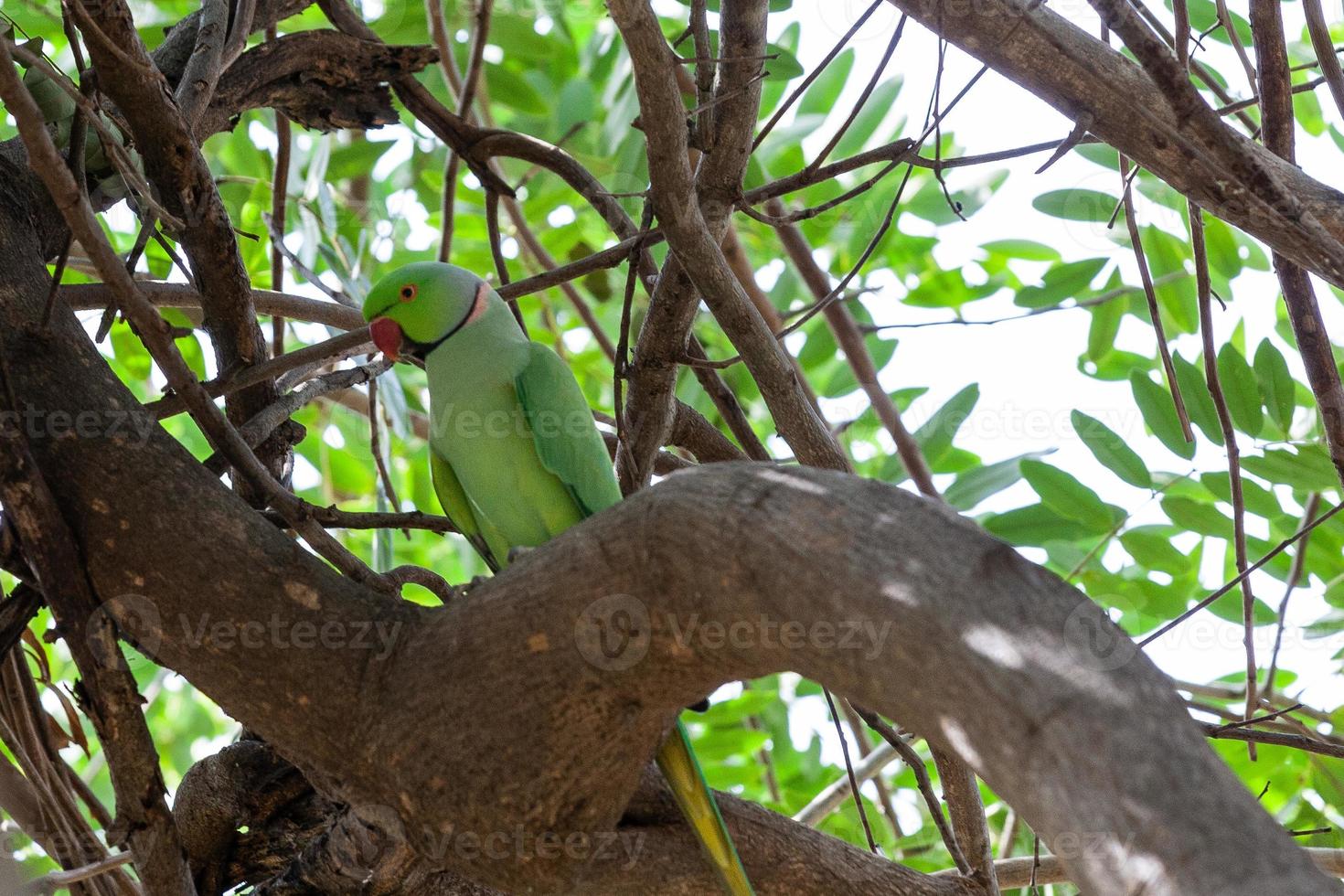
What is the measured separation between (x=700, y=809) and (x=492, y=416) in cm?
100

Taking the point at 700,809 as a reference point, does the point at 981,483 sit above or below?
above

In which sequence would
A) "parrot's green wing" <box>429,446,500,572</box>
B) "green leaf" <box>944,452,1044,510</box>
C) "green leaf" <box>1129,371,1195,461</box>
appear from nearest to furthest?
"parrot's green wing" <box>429,446,500,572</box>
"green leaf" <box>1129,371,1195,461</box>
"green leaf" <box>944,452,1044,510</box>

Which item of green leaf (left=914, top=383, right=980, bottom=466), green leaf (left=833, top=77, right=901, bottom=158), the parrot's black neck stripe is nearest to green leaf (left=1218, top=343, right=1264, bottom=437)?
green leaf (left=914, top=383, right=980, bottom=466)

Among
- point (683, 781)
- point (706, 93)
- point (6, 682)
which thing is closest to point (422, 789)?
point (683, 781)

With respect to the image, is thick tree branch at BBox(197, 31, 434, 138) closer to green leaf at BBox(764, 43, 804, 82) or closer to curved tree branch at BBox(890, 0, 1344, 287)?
green leaf at BBox(764, 43, 804, 82)

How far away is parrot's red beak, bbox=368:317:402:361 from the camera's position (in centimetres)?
255

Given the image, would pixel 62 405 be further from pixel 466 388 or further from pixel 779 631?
pixel 779 631

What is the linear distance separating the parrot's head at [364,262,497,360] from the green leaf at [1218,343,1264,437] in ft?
6.20

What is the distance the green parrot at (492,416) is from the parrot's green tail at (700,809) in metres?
0.63

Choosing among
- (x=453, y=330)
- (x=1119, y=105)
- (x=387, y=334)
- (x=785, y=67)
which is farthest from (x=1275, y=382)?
(x=387, y=334)

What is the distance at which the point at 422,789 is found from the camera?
1.60 meters

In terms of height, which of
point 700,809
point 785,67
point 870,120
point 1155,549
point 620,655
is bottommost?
point 700,809

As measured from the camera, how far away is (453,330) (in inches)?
103

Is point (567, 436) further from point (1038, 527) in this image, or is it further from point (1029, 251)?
point (1029, 251)
